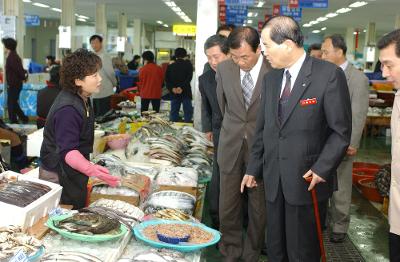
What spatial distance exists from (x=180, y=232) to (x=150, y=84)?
850 centimetres

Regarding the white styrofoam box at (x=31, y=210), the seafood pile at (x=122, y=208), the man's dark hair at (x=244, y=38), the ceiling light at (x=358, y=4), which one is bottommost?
the seafood pile at (x=122, y=208)

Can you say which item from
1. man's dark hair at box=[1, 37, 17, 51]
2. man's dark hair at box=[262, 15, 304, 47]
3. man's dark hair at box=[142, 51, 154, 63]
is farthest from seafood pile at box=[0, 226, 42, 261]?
man's dark hair at box=[1, 37, 17, 51]

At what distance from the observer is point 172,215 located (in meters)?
3.70

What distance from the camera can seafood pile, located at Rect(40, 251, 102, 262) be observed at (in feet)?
8.55

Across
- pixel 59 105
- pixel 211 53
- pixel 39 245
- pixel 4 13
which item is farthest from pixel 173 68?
pixel 39 245

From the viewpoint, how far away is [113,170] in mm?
4734

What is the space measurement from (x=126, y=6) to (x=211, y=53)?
21331 millimetres

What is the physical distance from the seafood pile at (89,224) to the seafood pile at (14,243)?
1.25 ft

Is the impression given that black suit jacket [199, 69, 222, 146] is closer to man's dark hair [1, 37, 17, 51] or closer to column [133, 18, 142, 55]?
man's dark hair [1, 37, 17, 51]

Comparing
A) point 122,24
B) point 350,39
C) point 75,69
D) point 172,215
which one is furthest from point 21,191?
point 350,39

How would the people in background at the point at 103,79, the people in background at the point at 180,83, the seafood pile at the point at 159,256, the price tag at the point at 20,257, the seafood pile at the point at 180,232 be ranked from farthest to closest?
the people in background at the point at 180,83 → the people in background at the point at 103,79 → the seafood pile at the point at 180,232 → the seafood pile at the point at 159,256 → the price tag at the point at 20,257

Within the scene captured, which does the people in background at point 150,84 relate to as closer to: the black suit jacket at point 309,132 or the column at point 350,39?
the black suit jacket at point 309,132

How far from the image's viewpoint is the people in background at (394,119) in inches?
114

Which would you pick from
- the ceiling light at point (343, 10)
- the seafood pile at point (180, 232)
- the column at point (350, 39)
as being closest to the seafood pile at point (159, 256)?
→ the seafood pile at point (180, 232)
